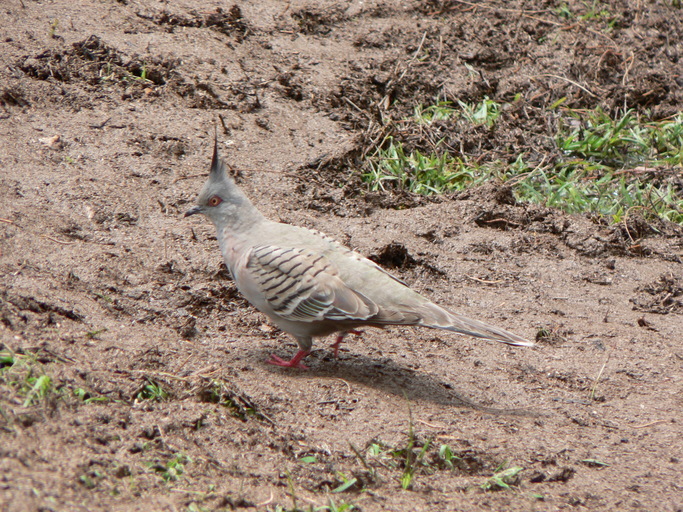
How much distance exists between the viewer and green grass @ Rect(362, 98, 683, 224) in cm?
711

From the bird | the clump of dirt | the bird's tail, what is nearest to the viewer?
the bird's tail

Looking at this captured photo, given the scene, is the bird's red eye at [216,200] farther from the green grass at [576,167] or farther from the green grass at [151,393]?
the green grass at [576,167]

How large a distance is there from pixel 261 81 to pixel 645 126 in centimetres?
413

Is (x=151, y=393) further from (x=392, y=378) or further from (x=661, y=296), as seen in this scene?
(x=661, y=296)

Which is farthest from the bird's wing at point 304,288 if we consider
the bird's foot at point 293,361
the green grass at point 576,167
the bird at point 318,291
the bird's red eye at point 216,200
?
the green grass at point 576,167

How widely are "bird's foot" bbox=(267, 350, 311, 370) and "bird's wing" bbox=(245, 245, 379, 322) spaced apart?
0.97ft

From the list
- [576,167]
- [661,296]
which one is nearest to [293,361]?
[661,296]

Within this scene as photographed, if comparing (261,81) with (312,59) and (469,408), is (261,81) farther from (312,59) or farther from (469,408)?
(469,408)

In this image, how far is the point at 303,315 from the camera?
4.66 meters

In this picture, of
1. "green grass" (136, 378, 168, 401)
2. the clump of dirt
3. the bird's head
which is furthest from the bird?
the clump of dirt

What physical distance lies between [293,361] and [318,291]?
0.52 meters

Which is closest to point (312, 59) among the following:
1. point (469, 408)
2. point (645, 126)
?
point (645, 126)

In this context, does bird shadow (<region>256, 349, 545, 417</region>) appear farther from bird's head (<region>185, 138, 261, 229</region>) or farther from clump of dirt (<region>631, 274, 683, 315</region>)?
clump of dirt (<region>631, 274, 683, 315</region>)

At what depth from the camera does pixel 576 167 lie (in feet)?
25.4
